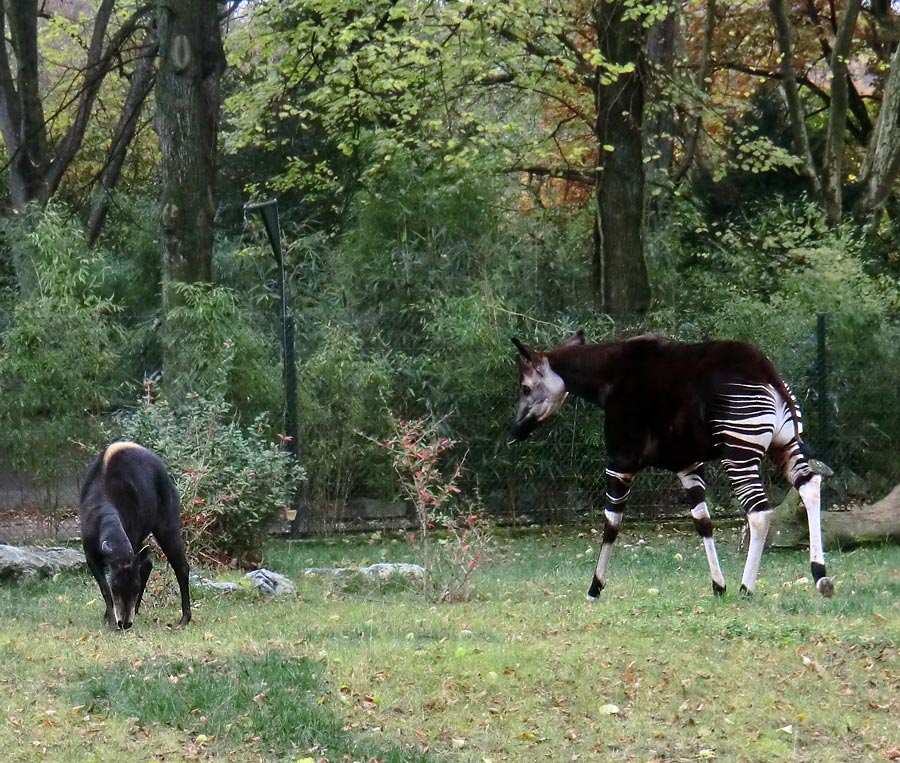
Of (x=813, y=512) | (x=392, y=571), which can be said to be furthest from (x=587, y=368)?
(x=392, y=571)

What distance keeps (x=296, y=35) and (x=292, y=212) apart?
4641mm

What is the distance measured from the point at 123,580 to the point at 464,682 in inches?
100

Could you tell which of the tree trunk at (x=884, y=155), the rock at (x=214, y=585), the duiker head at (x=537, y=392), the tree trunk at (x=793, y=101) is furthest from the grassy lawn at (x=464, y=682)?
the tree trunk at (x=884, y=155)

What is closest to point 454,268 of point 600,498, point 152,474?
point 600,498

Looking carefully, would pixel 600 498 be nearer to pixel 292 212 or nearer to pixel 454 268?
pixel 454 268

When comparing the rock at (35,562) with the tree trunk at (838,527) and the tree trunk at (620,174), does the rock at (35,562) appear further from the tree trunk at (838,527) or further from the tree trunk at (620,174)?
the tree trunk at (620,174)

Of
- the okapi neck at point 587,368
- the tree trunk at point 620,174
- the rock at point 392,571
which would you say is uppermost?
the tree trunk at point 620,174

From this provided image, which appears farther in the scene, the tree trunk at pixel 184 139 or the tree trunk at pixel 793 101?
the tree trunk at pixel 793 101

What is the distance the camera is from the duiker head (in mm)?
9422

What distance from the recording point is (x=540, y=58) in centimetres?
1633

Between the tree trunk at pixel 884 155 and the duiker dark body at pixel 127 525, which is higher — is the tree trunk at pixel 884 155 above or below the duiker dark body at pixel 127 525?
above

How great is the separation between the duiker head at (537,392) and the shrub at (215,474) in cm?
252

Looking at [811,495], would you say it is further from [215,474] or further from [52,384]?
[52,384]

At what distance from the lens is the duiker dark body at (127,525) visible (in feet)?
25.7
